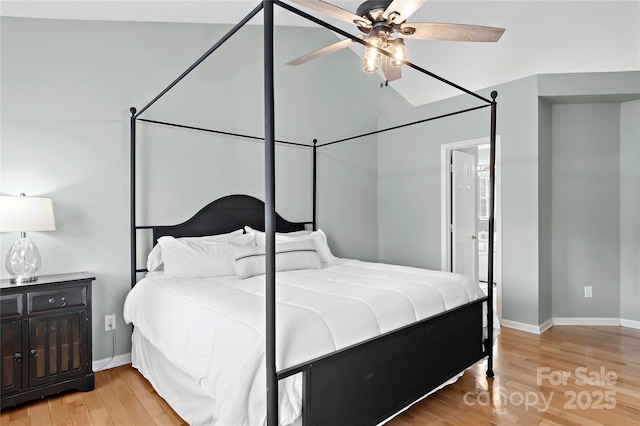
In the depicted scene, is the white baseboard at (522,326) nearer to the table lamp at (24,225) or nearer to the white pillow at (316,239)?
the white pillow at (316,239)

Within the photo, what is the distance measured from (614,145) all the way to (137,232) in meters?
4.86

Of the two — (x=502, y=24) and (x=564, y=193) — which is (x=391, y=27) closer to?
(x=502, y=24)

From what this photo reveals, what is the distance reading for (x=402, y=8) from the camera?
6.68ft

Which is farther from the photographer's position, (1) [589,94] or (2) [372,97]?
(2) [372,97]

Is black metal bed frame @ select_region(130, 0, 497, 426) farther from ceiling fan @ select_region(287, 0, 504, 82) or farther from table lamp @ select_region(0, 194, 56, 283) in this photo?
table lamp @ select_region(0, 194, 56, 283)

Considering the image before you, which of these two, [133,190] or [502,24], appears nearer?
[133,190]

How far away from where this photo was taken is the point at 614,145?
4020mm

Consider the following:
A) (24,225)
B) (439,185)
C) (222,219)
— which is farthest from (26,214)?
(439,185)

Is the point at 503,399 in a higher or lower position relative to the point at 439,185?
lower

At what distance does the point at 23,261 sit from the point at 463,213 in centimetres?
448

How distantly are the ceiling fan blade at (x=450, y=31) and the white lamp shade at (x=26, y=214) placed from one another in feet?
8.42

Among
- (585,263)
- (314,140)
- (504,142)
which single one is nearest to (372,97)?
(314,140)

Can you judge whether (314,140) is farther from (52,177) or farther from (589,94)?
(589,94)

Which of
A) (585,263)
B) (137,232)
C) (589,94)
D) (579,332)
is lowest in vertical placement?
(579,332)
